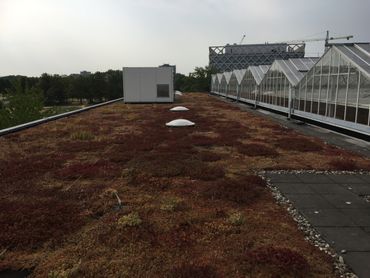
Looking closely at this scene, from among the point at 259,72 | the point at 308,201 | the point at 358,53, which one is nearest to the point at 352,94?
the point at 358,53

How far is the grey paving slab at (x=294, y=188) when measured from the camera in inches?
364

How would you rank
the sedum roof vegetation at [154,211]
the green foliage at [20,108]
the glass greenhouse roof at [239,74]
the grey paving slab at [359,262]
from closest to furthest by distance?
1. the grey paving slab at [359,262]
2. the sedum roof vegetation at [154,211]
3. the green foliage at [20,108]
4. the glass greenhouse roof at [239,74]

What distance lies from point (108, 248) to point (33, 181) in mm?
5142

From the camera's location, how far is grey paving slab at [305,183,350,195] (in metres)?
9.27

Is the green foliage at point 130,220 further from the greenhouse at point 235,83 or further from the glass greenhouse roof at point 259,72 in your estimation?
the greenhouse at point 235,83

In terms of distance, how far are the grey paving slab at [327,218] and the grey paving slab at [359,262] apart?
1225 millimetres

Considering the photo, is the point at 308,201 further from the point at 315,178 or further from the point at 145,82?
the point at 145,82

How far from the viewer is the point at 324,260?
571cm

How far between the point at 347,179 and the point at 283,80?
2105 centimetres

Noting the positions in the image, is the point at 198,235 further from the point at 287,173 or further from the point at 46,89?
the point at 46,89

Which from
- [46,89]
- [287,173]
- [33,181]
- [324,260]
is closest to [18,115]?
[33,181]

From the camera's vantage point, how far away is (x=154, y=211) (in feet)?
25.8

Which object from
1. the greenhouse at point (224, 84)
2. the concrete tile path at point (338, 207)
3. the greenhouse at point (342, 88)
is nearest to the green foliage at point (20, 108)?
the greenhouse at point (224, 84)

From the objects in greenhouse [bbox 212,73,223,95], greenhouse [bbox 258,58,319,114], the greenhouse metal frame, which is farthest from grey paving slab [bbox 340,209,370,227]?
greenhouse [bbox 212,73,223,95]
